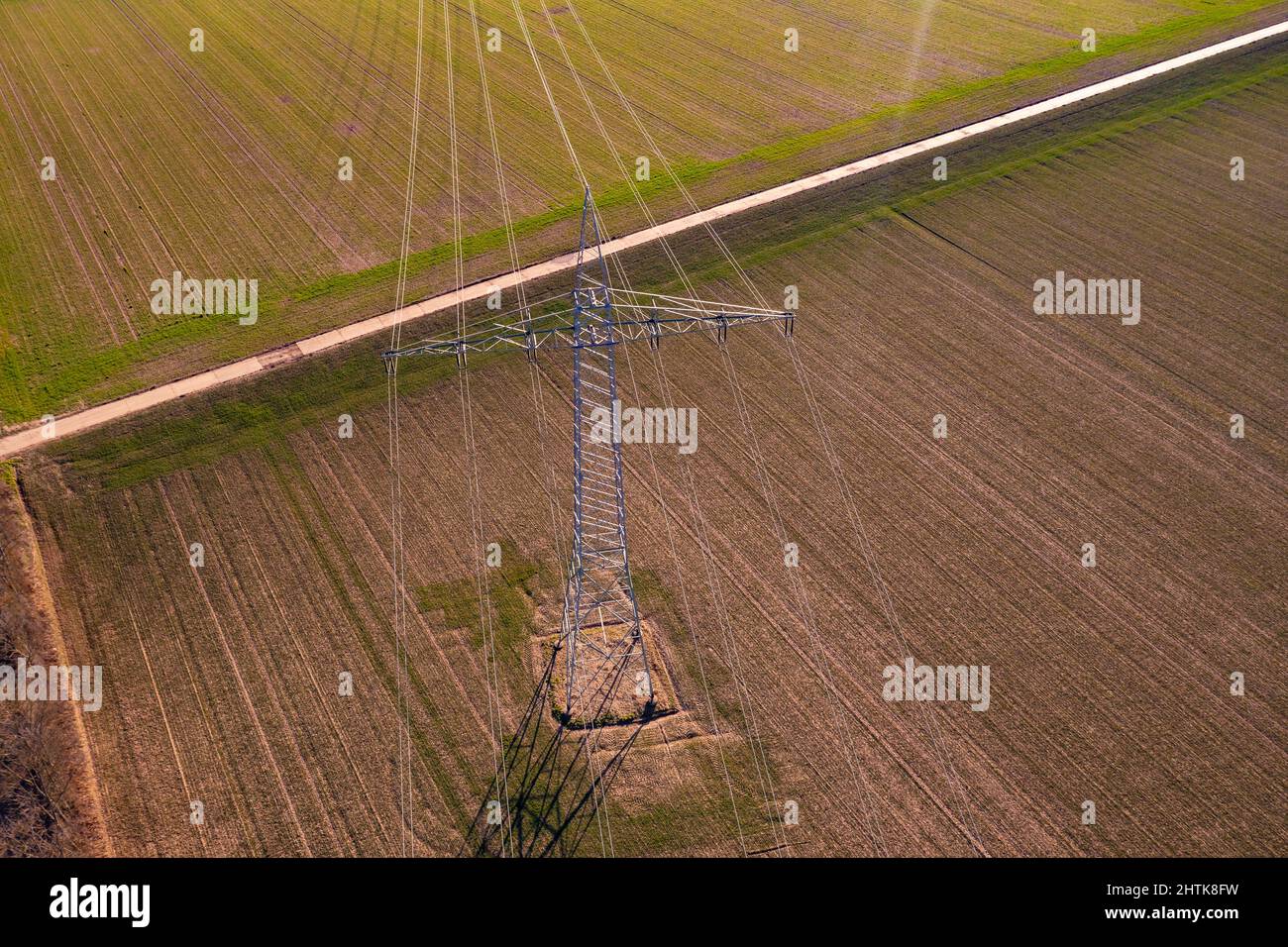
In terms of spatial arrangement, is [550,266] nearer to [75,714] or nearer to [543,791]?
[543,791]

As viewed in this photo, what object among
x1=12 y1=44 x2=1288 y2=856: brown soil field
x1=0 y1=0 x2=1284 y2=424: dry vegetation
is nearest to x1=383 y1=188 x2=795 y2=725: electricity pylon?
x1=12 y1=44 x2=1288 y2=856: brown soil field

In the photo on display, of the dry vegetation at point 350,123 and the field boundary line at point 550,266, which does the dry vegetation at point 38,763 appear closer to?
the field boundary line at point 550,266

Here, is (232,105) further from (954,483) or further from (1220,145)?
(1220,145)

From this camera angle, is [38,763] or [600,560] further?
[600,560]

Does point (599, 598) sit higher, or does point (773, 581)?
point (773, 581)

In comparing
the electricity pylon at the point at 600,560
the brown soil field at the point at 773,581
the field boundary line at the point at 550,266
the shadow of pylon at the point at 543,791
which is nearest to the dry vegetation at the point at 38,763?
the brown soil field at the point at 773,581

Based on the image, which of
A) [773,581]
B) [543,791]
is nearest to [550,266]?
[773,581]
